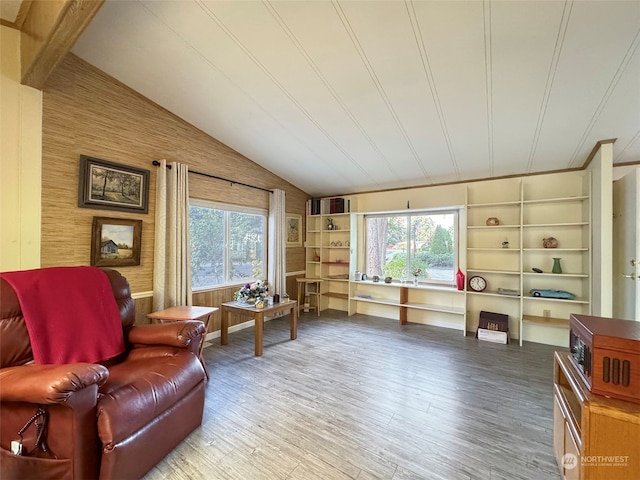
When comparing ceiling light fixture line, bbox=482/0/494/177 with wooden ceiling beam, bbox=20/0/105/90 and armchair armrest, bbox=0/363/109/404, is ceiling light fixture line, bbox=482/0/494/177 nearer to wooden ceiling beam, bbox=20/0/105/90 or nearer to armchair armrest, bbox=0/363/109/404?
wooden ceiling beam, bbox=20/0/105/90

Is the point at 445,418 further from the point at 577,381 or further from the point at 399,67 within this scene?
the point at 399,67

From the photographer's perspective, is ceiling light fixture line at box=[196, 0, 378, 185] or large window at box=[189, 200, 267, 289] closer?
ceiling light fixture line at box=[196, 0, 378, 185]

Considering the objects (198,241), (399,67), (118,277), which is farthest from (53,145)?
(399,67)

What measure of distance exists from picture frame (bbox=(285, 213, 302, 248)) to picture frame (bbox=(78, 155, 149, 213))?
2.46 meters

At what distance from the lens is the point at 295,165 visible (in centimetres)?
430

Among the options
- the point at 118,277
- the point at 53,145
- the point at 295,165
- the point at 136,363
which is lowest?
the point at 136,363

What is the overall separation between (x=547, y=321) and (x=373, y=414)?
2.88m

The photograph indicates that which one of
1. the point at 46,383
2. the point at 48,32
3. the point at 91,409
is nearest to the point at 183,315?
the point at 91,409

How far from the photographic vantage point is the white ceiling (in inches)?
71.2

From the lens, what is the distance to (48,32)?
1.75 m

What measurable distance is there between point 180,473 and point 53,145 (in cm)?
281

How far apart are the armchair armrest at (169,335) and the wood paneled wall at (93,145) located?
114cm

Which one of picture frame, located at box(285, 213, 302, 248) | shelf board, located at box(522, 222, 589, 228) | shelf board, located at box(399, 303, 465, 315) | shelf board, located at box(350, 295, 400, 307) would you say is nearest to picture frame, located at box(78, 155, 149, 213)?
picture frame, located at box(285, 213, 302, 248)

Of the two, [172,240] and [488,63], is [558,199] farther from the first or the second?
[172,240]
